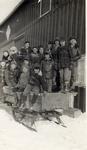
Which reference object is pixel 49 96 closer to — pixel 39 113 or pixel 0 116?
pixel 39 113

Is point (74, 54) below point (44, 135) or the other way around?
the other way around

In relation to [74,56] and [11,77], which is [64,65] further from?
[11,77]

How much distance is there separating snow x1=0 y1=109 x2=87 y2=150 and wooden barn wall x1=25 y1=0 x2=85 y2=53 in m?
0.26

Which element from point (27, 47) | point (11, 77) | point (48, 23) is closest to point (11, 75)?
point (11, 77)

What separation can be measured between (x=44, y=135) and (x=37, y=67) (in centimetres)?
23

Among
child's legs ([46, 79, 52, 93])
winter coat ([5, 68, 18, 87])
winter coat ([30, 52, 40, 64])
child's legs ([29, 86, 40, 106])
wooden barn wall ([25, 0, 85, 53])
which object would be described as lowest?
child's legs ([29, 86, 40, 106])

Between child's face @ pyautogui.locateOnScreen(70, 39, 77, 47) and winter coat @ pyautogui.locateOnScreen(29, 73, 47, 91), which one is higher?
child's face @ pyautogui.locateOnScreen(70, 39, 77, 47)

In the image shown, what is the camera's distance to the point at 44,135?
935 mm

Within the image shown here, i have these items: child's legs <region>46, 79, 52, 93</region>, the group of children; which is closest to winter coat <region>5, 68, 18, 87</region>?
the group of children

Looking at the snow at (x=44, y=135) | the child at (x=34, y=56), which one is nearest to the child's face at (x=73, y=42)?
the child at (x=34, y=56)

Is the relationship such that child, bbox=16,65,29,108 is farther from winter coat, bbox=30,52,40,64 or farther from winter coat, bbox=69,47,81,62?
winter coat, bbox=69,47,81,62

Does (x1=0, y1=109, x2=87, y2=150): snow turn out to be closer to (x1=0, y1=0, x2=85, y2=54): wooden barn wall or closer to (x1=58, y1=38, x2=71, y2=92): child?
(x1=58, y1=38, x2=71, y2=92): child

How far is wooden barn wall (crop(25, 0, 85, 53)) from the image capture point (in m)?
0.91

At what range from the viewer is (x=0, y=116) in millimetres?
951
